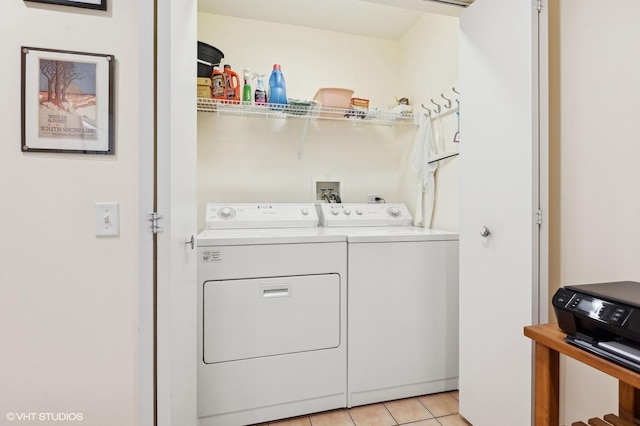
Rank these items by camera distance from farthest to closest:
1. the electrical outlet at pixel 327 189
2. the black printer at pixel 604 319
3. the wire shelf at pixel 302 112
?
1. the electrical outlet at pixel 327 189
2. the wire shelf at pixel 302 112
3. the black printer at pixel 604 319

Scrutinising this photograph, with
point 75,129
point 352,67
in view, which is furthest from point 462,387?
point 352,67

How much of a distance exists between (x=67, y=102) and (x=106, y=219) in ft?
1.31

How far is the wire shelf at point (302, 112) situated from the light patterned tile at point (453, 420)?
202 centimetres

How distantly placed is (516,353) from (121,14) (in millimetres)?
1961

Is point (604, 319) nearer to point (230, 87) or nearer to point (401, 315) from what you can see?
point (401, 315)

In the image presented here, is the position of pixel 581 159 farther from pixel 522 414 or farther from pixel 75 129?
pixel 75 129

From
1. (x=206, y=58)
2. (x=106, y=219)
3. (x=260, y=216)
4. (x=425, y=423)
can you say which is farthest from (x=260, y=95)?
(x=425, y=423)

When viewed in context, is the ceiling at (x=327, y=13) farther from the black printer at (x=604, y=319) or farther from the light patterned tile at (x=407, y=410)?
the light patterned tile at (x=407, y=410)

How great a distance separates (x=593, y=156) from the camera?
1.13m

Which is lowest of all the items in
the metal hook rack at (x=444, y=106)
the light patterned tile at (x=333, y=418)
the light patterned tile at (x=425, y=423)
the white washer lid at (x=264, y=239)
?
the light patterned tile at (x=333, y=418)

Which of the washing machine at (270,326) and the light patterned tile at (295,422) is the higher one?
the washing machine at (270,326)

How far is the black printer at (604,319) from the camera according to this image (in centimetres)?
69

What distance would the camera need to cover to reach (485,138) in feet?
4.64

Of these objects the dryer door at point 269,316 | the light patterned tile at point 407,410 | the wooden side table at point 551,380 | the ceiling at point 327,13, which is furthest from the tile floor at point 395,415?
the ceiling at point 327,13
